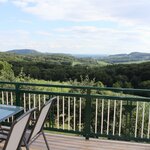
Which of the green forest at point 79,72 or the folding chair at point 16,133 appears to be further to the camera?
the green forest at point 79,72

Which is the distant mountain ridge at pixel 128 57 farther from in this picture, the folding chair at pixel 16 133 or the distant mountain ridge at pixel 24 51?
the folding chair at pixel 16 133

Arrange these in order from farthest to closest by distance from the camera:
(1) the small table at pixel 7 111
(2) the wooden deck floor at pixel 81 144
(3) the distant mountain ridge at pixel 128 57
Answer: (3) the distant mountain ridge at pixel 128 57
(2) the wooden deck floor at pixel 81 144
(1) the small table at pixel 7 111

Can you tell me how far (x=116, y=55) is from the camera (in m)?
15.7

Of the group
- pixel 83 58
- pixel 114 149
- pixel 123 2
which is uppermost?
pixel 123 2

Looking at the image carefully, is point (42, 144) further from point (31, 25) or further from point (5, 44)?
point (31, 25)

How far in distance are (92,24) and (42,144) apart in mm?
12171

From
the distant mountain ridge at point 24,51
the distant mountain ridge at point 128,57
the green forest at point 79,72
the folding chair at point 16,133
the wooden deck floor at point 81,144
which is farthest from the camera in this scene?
the distant mountain ridge at point 24,51

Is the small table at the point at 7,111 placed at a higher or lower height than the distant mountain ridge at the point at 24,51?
lower

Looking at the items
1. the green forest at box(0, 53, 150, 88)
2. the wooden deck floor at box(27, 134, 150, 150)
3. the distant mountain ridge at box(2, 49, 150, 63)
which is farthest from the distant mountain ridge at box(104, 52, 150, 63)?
the wooden deck floor at box(27, 134, 150, 150)

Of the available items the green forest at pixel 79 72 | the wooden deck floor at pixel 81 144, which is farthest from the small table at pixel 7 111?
the green forest at pixel 79 72

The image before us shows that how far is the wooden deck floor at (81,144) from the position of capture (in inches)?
188

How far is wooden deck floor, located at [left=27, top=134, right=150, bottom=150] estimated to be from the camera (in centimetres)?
478

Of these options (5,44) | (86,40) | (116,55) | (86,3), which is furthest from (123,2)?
(5,44)

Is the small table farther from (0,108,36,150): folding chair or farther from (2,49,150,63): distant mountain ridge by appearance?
(2,49,150,63): distant mountain ridge
